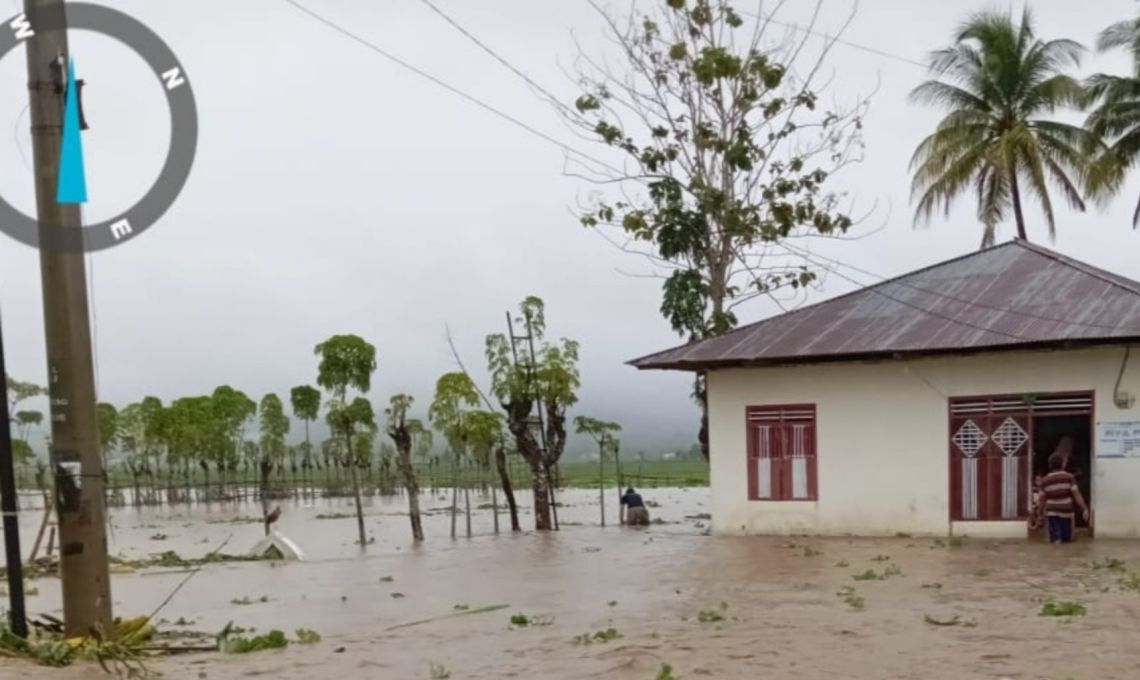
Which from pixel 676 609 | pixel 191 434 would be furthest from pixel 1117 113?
pixel 191 434

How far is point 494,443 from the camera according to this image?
90.6ft

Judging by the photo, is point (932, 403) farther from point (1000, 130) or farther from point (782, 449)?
point (1000, 130)

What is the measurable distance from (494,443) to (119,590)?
12.3 m

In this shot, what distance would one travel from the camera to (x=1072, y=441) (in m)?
19.7

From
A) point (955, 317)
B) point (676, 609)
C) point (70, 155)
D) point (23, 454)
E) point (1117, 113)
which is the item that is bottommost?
point (23, 454)

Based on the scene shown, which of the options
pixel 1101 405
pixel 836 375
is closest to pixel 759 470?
pixel 836 375

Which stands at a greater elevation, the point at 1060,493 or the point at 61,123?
the point at 61,123

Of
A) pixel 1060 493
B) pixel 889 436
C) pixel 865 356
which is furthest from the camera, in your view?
pixel 889 436

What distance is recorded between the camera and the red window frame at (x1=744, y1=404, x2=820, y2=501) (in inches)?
780

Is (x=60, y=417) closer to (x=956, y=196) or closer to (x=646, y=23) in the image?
(x=646, y=23)

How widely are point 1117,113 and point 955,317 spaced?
43.4 feet

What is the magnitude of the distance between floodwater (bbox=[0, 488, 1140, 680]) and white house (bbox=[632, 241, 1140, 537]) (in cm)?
94

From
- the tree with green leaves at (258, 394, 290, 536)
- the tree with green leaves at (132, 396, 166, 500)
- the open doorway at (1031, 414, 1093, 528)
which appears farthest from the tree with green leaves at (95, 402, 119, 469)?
the open doorway at (1031, 414, 1093, 528)

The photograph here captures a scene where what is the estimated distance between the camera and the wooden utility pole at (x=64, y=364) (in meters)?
7.85
